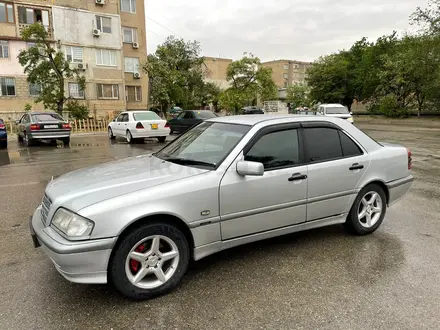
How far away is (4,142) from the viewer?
14.5 metres

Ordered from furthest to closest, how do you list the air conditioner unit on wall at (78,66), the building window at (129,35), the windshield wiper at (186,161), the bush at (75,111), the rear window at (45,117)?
the building window at (129,35) < the air conditioner unit on wall at (78,66) < the bush at (75,111) < the rear window at (45,117) < the windshield wiper at (186,161)

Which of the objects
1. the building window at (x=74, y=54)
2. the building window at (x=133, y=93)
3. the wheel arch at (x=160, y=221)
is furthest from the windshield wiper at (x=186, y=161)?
the building window at (x=133, y=93)

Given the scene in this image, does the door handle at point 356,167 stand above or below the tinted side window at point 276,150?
below

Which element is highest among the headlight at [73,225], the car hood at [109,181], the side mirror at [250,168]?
the side mirror at [250,168]

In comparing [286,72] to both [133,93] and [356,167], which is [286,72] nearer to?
[133,93]

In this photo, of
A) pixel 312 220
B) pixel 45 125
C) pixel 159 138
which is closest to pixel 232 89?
pixel 159 138

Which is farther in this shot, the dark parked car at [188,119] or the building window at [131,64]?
the building window at [131,64]

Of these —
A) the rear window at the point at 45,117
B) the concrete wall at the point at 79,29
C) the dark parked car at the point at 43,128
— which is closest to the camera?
the dark parked car at the point at 43,128

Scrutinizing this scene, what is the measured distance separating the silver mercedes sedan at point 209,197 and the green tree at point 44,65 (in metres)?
22.2

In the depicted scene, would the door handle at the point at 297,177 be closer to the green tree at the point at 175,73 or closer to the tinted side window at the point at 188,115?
the tinted side window at the point at 188,115

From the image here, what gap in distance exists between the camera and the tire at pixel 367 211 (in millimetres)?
4297

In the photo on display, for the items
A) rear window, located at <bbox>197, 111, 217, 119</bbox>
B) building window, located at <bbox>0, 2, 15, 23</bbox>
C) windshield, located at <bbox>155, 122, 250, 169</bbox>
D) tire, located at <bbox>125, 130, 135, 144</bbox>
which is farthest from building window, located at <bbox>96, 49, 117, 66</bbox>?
windshield, located at <bbox>155, 122, 250, 169</bbox>

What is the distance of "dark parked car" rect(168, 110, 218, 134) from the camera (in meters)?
18.1

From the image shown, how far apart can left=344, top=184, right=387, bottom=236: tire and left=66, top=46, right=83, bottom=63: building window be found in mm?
32245
